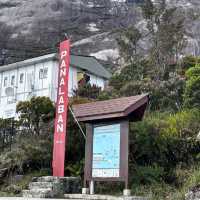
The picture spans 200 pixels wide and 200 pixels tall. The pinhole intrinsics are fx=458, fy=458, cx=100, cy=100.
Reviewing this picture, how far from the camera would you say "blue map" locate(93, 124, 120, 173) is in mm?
14495

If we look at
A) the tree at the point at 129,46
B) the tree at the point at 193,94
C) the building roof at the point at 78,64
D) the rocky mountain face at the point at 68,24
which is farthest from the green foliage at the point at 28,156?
the rocky mountain face at the point at 68,24

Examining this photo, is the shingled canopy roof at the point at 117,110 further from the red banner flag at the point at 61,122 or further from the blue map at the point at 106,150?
the red banner flag at the point at 61,122

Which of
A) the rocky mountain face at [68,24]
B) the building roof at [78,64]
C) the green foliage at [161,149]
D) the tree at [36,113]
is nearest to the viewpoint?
the green foliage at [161,149]

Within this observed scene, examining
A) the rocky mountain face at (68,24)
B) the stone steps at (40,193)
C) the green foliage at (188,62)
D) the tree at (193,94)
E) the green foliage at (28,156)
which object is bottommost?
the stone steps at (40,193)

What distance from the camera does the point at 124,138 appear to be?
570 inches

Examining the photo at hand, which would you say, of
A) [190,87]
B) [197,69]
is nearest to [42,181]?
[190,87]

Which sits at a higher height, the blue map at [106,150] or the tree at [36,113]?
the tree at [36,113]

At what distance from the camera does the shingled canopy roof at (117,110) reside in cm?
1453

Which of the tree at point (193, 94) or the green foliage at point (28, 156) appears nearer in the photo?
the green foliage at point (28, 156)

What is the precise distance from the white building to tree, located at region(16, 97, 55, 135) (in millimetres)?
20109

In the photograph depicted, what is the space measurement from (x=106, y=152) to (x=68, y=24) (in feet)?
206

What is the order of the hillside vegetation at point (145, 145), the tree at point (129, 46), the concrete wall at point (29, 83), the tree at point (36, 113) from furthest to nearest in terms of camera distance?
the concrete wall at point (29, 83)
the tree at point (129, 46)
the tree at point (36, 113)
the hillside vegetation at point (145, 145)

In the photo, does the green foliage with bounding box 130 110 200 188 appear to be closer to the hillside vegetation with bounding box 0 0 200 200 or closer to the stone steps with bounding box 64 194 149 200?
the hillside vegetation with bounding box 0 0 200 200

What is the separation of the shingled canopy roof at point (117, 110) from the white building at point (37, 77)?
26.0 meters
